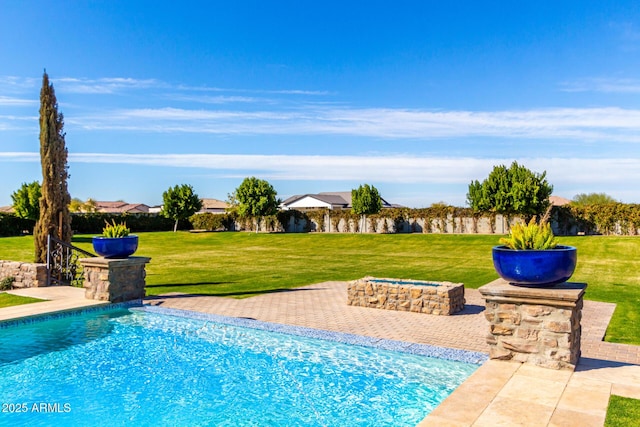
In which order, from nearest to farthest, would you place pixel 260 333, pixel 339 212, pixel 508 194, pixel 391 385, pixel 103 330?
pixel 391 385 → pixel 260 333 → pixel 103 330 → pixel 508 194 → pixel 339 212

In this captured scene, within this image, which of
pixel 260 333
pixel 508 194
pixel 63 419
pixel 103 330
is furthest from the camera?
pixel 508 194

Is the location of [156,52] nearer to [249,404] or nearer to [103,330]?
[103,330]

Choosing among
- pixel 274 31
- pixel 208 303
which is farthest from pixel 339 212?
pixel 208 303

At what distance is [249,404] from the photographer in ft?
19.6

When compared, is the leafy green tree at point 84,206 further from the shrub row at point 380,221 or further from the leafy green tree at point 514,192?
the leafy green tree at point 514,192

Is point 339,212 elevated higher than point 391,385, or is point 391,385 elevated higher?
point 339,212

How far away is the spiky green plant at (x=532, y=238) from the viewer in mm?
6121

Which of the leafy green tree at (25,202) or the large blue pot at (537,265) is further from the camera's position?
the leafy green tree at (25,202)

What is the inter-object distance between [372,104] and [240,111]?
960 centimetres

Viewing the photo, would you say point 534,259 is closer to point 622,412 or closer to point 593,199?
point 622,412

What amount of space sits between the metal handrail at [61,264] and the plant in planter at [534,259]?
45.1ft

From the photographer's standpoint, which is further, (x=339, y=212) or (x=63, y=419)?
(x=339, y=212)

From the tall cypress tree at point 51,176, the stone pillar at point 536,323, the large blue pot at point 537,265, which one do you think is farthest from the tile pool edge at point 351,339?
the tall cypress tree at point 51,176

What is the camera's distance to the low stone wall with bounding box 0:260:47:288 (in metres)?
14.9
